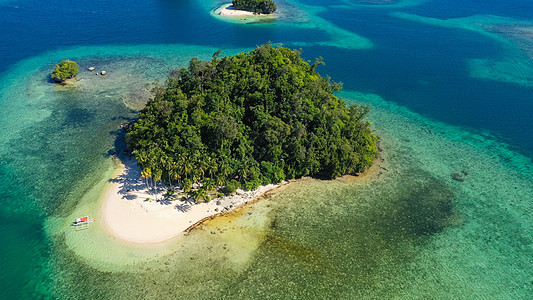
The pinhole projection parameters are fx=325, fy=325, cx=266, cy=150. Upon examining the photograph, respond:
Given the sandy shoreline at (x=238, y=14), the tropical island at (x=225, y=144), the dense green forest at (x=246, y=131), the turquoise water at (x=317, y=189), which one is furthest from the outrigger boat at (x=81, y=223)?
the sandy shoreline at (x=238, y=14)

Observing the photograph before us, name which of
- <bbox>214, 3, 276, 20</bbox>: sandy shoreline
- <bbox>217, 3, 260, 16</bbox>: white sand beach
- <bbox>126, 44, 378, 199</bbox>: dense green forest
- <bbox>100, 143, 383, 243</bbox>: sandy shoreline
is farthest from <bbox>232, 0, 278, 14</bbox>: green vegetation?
<bbox>100, 143, 383, 243</bbox>: sandy shoreline

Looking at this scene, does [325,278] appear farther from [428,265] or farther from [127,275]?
[127,275]

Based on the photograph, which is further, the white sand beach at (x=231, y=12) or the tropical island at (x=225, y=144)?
the white sand beach at (x=231, y=12)

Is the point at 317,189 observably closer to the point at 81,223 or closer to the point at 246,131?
the point at 246,131

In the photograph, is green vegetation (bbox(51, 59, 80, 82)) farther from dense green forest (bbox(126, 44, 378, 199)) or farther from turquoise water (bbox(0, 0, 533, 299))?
dense green forest (bbox(126, 44, 378, 199))

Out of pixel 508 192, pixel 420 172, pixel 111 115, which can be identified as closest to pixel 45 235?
pixel 111 115

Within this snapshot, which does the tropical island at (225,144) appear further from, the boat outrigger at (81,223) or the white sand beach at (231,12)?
the white sand beach at (231,12)
